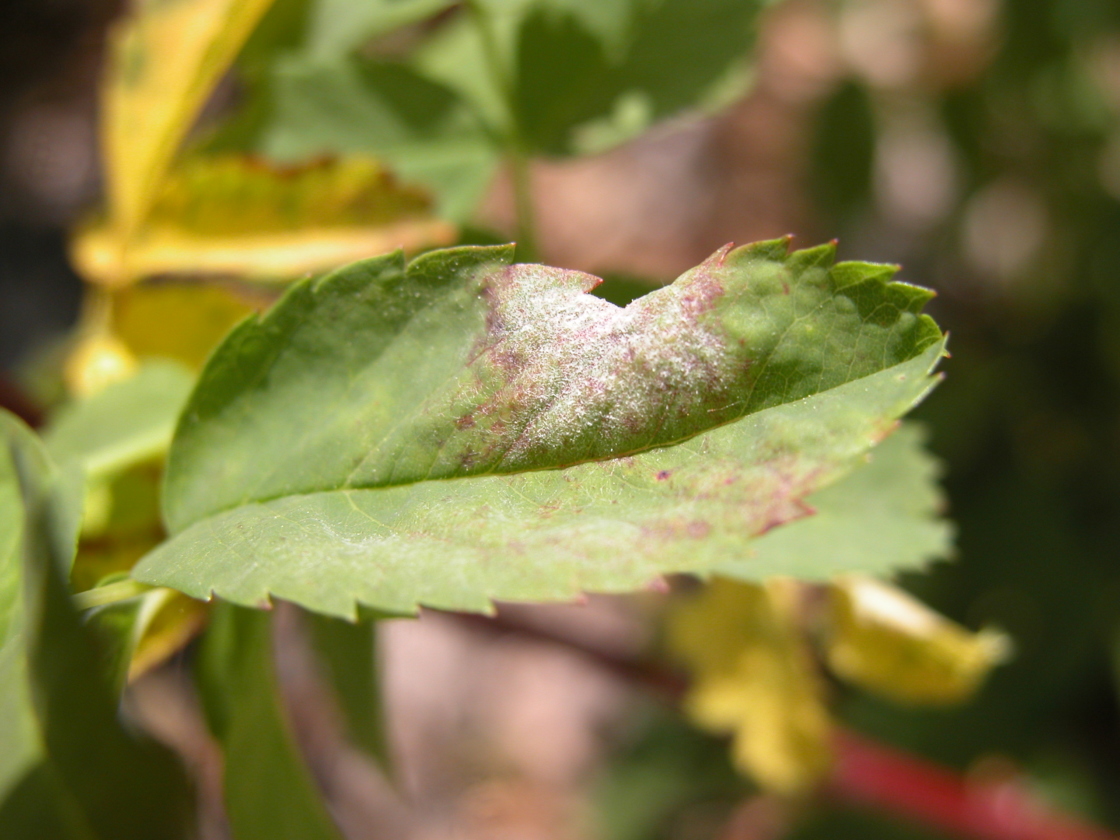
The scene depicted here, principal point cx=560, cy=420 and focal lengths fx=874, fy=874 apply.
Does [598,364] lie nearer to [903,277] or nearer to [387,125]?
[387,125]

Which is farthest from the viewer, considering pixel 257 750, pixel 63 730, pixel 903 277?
pixel 903 277

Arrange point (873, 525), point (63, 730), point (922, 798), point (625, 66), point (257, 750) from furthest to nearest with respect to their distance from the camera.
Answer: point (922, 798)
point (625, 66)
point (873, 525)
point (257, 750)
point (63, 730)

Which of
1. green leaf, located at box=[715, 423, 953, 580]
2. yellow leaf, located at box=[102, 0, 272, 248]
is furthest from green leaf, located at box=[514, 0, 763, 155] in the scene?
green leaf, located at box=[715, 423, 953, 580]

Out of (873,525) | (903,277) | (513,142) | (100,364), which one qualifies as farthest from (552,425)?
(903,277)

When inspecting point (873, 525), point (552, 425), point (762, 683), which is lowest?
point (762, 683)

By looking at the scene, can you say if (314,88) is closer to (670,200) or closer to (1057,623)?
(1057,623)

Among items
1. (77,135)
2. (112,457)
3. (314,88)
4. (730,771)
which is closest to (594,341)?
(112,457)

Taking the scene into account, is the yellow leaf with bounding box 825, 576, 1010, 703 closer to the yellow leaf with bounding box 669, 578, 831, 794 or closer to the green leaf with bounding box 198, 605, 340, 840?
the yellow leaf with bounding box 669, 578, 831, 794
